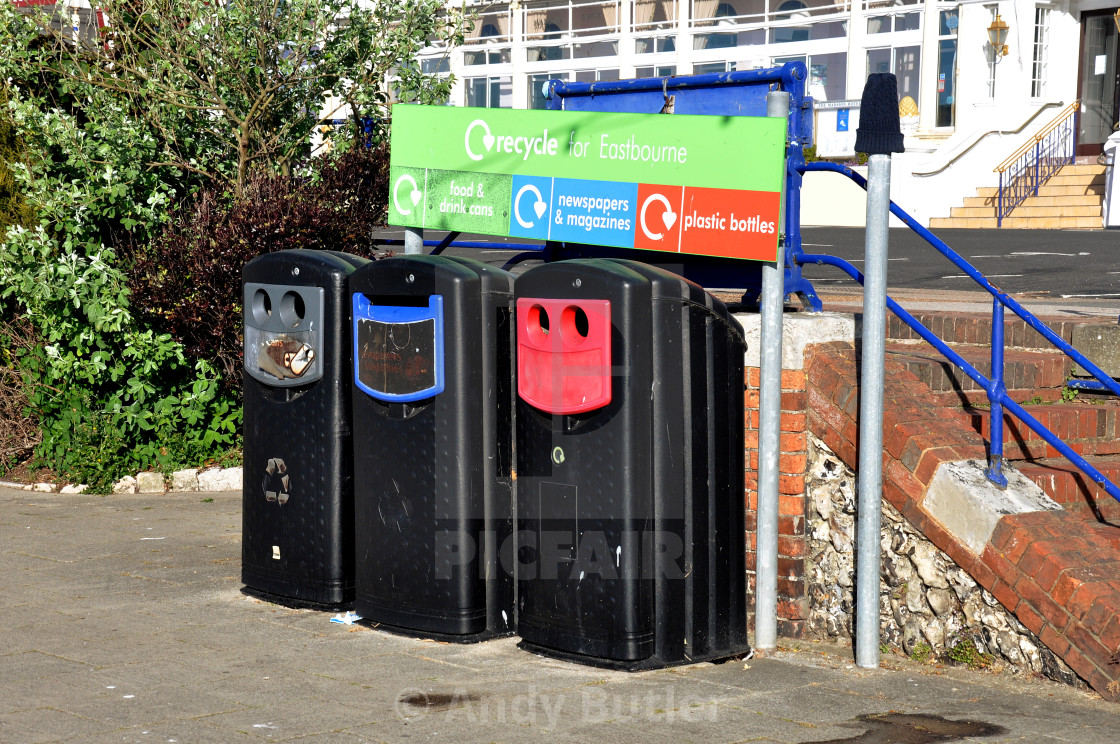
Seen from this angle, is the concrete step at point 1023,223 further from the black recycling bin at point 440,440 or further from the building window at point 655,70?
the black recycling bin at point 440,440

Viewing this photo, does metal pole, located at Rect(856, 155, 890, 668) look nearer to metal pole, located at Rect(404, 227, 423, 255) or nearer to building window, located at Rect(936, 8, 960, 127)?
metal pole, located at Rect(404, 227, 423, 255)

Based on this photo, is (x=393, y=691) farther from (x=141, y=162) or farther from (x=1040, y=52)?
(x=1040, y=52)

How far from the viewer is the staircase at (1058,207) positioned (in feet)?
78.2

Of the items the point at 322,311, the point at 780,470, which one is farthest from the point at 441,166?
the point at 780,470

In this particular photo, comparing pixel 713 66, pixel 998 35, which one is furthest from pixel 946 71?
pixel 713 66

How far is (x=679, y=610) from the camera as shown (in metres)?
4.94

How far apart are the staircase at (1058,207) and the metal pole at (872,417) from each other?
20074 mm

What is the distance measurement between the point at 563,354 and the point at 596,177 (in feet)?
3.31

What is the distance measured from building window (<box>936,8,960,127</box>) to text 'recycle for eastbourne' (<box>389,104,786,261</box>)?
84.0 ft

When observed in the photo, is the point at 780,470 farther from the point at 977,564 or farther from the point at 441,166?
the point at 441,166

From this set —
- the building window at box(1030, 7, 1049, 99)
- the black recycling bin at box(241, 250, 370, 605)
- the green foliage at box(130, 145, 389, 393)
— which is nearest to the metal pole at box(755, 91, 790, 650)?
the black recycling bin at box(241, 250, 370, 605)

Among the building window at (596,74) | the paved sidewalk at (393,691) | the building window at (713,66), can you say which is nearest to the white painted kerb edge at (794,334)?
the paved sidewalk at (393,691)

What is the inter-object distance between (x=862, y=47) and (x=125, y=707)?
1173 inches

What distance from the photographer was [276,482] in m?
5.83
